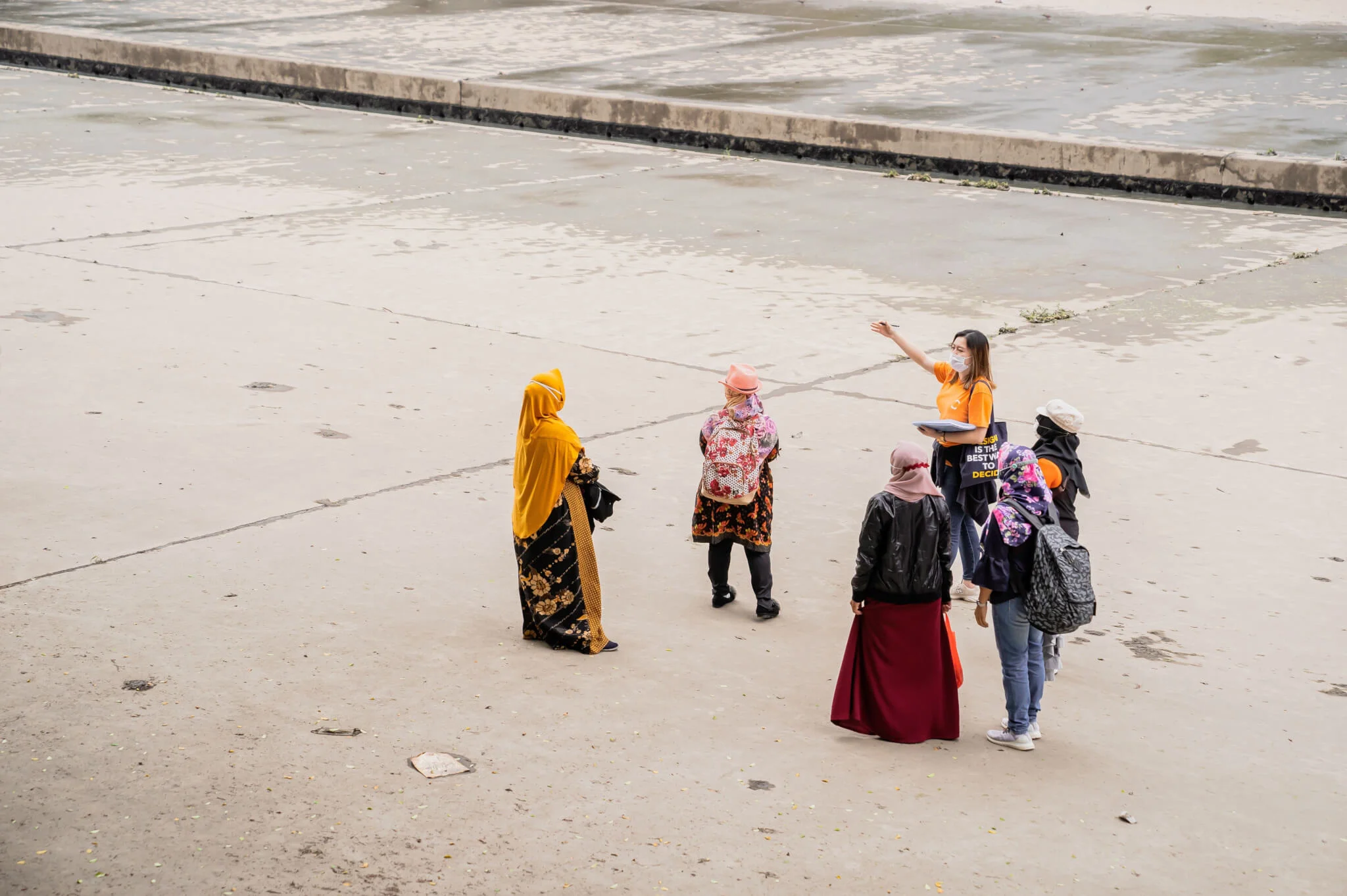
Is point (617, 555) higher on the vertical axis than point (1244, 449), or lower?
lower

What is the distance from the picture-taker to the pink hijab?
5.68 meters

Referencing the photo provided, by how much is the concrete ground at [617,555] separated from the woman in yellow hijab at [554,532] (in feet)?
0.51

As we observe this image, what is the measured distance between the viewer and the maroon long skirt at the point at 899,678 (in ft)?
18.9

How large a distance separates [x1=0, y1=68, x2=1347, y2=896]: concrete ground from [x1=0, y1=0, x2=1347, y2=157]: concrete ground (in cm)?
392

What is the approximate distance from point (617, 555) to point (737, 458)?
100 centimetres

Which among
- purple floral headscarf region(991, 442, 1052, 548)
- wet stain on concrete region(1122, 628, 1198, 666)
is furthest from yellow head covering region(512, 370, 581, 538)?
wet stain on concrete region(1122, 628, 1198, 666)

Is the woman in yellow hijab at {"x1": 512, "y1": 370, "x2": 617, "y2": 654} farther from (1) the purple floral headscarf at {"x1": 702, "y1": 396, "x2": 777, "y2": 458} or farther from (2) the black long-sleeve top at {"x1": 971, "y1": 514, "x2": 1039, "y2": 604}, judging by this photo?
(2) the black long-sleeve top at {"x1": 971, "y1": 514, "x2": 1039, "y2": 604}

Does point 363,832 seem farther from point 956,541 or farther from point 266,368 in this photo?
point 266,368

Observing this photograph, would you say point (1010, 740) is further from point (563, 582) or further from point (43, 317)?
point (43, 317)

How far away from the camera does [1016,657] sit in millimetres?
5707

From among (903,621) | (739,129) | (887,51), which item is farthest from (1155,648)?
(887,51)

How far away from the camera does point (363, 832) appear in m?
4.79

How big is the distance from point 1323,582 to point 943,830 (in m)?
3.07

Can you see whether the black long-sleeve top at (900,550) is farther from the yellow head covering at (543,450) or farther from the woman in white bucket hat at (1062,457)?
the yellow head covering at (543,450)
